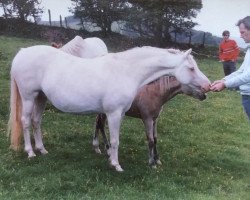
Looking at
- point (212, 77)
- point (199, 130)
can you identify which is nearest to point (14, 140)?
point (199, 130)

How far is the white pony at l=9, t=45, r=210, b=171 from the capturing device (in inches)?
328

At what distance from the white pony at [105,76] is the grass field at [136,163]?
756 millimetres

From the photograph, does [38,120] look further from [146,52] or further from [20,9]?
[20,9]

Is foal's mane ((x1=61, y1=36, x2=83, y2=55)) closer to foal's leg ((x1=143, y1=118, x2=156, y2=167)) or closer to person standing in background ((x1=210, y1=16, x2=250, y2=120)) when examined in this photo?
foal's leg ((x1=143, y1=118, x2=156, y2=167))

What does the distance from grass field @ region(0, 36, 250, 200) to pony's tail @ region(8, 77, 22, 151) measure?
0.82 feet

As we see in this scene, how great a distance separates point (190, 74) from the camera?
8.35 m

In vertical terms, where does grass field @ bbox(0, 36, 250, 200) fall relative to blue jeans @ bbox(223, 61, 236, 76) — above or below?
above

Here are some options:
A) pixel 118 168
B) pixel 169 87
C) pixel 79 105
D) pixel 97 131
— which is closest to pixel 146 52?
pixel 169 87

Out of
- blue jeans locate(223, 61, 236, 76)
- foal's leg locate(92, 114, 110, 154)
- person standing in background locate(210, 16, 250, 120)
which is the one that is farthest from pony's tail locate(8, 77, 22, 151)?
blue jeans locate(223, 61, 236, 76)

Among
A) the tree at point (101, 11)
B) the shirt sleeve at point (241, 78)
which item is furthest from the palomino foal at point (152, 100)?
the tree at point (101, 11)

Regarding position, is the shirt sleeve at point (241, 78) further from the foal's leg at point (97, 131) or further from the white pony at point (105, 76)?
the foal's leg at point (97, 131)

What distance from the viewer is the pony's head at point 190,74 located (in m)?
8.30

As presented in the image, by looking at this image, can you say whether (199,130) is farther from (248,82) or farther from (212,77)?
(212,77)

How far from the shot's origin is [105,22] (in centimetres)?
3562
